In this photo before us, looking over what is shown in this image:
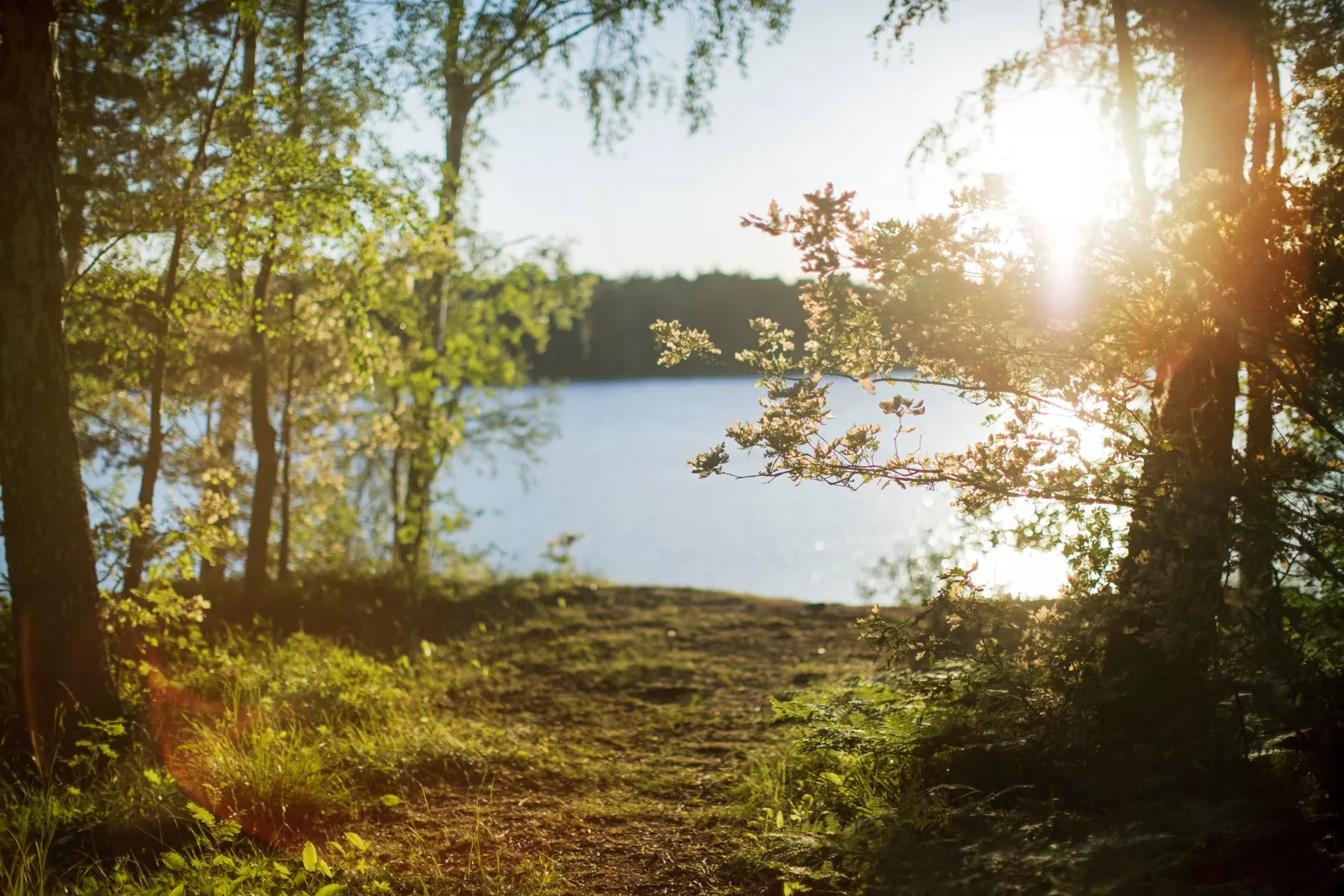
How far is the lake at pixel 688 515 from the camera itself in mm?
20000

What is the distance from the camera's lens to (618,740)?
5.64 meters

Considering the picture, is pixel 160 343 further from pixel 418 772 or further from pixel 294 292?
pixel 418 772

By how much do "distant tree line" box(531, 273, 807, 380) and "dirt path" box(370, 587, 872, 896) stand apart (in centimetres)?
439

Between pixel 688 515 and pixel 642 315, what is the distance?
6.41 m

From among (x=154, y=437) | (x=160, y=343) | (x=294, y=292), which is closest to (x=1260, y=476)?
(x=160, y=343)

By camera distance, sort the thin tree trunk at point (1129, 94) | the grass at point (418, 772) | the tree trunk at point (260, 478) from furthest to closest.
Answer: the tree trunk at point (260, 478) < the thin tree trunk at point (1129, 94) < the grass at point (418, 772)

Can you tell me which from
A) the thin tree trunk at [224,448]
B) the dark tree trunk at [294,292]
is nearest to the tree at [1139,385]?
the dark tree trunk at [294,292]

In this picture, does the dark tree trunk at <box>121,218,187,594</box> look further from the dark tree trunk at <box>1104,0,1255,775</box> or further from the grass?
the dark tree trunk at <box>1104,0,1255,775</box>

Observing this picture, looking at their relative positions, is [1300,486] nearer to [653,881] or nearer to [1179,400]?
[1179,400]

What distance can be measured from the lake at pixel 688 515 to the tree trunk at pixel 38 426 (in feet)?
28.9

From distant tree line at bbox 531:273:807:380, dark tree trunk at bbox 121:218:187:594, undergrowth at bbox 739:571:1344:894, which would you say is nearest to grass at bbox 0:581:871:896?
undergrowth at bbox 739:571:1344:894

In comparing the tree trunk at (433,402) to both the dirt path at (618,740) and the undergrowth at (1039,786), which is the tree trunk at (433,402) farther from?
the undergrowth at (1039,786)

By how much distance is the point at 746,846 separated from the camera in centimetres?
385

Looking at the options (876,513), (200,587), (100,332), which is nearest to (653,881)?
(100,332)
